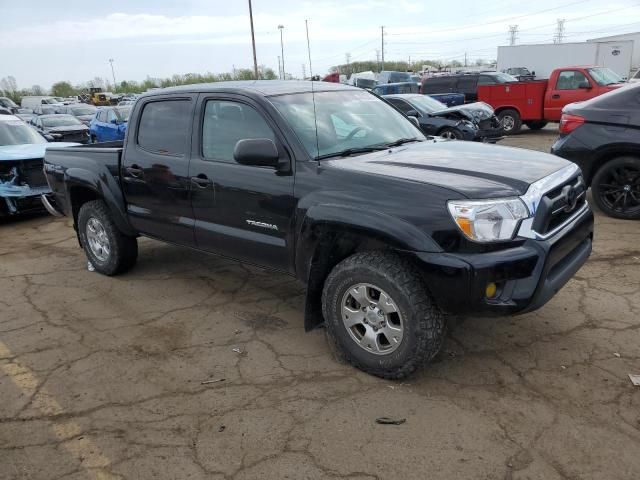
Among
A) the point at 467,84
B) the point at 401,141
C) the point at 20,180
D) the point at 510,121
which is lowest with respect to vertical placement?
the point at 510,121

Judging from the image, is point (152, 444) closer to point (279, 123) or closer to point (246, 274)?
point (279, 123)

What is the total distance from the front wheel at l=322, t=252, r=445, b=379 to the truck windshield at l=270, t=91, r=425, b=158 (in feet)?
2.88

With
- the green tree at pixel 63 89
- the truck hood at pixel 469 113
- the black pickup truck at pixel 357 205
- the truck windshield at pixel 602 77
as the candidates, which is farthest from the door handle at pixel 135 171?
the green tree at pixel 63 89

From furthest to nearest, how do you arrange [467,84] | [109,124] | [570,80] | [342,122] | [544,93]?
[467,84]
[109,124]
[544,93]
[570,80]
[342,122]

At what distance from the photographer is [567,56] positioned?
27.4 metres

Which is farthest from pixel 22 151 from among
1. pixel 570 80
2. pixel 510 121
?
pixel 570 80

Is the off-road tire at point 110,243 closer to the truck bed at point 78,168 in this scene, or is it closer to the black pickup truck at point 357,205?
the truck bed at point 78,168

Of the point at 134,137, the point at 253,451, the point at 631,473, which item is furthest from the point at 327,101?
the point at 631,473

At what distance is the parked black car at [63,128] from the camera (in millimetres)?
15113

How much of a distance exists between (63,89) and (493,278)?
290 ft

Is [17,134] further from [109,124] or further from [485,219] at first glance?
[485,219]

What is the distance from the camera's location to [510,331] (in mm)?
3861

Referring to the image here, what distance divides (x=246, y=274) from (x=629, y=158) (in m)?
4.51

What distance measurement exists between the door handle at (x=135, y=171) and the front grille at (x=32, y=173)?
413 cm
